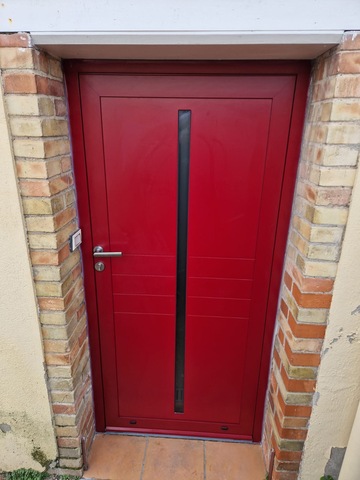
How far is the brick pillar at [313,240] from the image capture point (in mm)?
1413

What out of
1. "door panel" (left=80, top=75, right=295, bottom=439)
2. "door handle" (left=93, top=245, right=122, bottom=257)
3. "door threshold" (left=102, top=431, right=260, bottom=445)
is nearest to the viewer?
"door panel" (left=80, top=75, right=295, bottom=439)

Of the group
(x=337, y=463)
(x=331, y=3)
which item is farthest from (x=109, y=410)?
(x=331, y=3)

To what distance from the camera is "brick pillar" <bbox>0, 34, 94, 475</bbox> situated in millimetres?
1460

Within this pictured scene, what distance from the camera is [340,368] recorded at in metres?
1.78

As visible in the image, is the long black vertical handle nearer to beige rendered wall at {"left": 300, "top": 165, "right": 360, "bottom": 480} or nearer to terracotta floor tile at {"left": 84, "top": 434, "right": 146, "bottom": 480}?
terracotta floor tile at {"left": 84, "top": 434, "right": 146, "bottom": 480}

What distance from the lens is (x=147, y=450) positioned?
2.31 meters

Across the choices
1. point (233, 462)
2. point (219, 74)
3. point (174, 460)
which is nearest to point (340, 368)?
point (233, 462)

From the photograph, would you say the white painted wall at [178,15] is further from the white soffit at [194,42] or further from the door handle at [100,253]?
the door handle at [100,253]

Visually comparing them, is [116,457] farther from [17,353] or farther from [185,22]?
[185,22]

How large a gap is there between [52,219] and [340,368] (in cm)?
165

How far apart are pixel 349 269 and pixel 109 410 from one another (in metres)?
1.86

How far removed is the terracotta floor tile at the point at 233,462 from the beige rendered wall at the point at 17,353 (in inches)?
39.8

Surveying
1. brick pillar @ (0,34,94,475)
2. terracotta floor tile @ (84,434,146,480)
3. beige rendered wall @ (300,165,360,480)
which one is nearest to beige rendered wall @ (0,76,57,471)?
brick pillar @ (0,34,94,475)

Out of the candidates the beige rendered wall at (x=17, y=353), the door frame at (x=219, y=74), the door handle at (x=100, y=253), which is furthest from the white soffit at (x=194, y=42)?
the door handle at (x=100, y=253)
